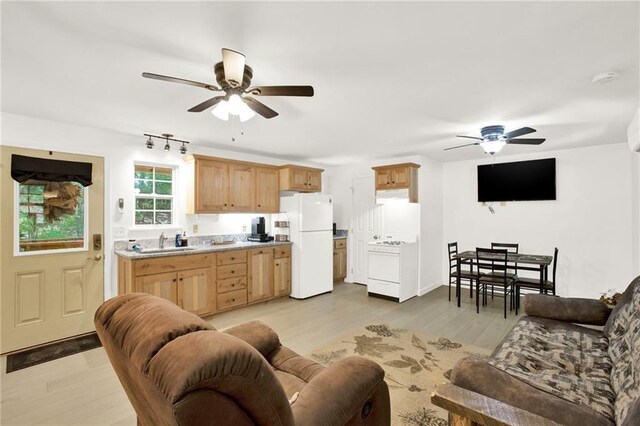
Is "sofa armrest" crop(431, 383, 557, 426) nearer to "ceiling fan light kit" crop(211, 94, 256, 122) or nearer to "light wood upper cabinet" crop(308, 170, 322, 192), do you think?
"ceiling fan light kit" crop(211, 94, 256, 122)

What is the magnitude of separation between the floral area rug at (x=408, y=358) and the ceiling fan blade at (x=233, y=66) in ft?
8.16

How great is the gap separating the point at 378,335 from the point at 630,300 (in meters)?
2.24

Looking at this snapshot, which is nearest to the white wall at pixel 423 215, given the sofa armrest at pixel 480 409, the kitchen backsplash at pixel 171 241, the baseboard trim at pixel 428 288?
the baseboard trim at pixel 428 288

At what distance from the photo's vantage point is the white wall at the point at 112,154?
129 inches

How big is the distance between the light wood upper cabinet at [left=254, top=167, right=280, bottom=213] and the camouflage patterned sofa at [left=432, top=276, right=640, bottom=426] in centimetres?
380

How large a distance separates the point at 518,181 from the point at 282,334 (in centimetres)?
459

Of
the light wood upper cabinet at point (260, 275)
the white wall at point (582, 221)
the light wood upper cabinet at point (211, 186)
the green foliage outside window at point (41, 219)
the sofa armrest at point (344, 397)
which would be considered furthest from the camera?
the light wood upper cabinet at point (260, 275)

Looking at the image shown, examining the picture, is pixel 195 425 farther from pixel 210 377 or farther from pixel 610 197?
pixel 610 197

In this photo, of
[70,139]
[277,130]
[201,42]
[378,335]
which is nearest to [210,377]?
[201,42]

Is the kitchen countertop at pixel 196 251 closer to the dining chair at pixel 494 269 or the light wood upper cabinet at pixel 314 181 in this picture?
the light wood upper cabinet at pixel 314 181

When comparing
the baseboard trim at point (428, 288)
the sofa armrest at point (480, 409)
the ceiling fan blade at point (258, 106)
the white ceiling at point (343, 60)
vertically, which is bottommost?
the baseboard trim at point (428, 288)

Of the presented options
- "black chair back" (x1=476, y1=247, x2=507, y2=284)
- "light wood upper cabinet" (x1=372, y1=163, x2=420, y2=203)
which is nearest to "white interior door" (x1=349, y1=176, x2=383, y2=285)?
"light wood upper cabinet" (x1=372, y1=163, x2=420, y2=203)

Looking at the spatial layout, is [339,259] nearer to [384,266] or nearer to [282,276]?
[384,266]

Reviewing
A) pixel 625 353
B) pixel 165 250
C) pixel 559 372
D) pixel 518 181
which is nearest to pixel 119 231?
pixel 165 250
